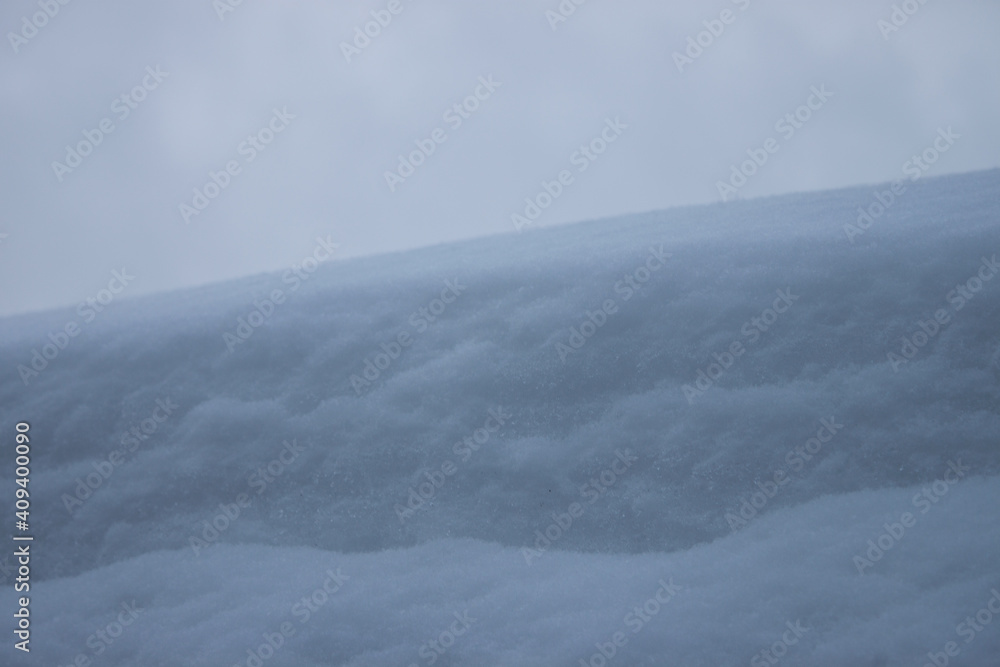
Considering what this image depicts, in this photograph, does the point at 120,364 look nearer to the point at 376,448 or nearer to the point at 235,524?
the point at 235,524

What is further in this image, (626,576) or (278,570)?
(278,570)

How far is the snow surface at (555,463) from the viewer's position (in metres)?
2.23

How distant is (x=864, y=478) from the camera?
2.61 meters

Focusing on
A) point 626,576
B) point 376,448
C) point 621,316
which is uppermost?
point 621,316

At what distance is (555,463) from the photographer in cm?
289

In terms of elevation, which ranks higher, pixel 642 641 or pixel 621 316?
pixel 621 316

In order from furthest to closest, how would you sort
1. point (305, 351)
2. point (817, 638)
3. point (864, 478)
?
point (305, 351) < point (864, 478) < point (817, 638)

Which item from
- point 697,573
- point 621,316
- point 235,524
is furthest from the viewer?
point 621,316

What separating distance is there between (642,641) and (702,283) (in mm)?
1738

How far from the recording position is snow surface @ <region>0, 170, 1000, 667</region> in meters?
2.23

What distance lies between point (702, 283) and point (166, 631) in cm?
271

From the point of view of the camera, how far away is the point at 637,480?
2.79 meters

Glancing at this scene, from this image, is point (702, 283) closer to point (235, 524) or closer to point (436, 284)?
point (436, 284)

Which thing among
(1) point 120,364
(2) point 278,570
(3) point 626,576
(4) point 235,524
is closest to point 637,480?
(3) point 626,576
